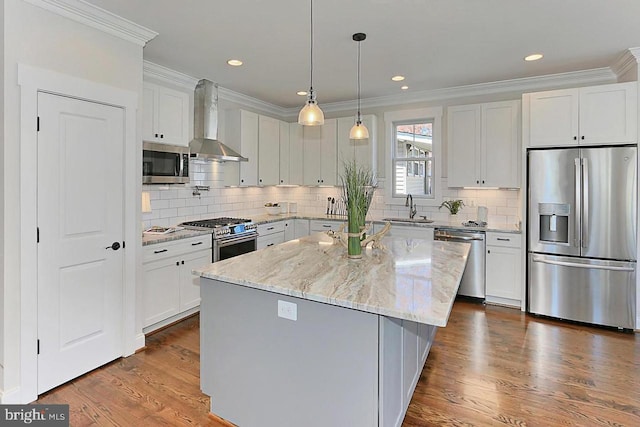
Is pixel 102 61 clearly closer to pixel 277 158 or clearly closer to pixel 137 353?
pixel 137 353

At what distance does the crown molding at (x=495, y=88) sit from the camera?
4.03 metres

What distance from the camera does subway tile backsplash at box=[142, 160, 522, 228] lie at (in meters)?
4.12

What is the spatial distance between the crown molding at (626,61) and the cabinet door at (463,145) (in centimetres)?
138

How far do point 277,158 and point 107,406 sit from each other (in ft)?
12.9

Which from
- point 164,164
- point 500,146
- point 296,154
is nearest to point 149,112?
point 164,164

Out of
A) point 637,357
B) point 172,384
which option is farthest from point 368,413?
point 637,357

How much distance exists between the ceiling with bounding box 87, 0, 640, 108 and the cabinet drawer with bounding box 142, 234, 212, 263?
1.85m

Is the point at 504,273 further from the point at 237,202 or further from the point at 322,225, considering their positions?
the point at 237,202

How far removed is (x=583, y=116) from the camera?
3635mm

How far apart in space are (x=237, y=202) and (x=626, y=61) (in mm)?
4813

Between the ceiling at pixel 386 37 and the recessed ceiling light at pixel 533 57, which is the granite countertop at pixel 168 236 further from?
the recessed ceiling light at pixel 533 57

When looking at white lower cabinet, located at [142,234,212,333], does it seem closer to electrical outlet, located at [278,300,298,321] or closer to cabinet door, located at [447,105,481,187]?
electrical outlet, located at [278,300,298,321]

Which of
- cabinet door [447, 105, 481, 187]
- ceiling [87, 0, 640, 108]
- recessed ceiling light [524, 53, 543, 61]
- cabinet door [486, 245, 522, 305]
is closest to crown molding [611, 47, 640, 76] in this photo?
ceiling [87, 0, 640, 108]

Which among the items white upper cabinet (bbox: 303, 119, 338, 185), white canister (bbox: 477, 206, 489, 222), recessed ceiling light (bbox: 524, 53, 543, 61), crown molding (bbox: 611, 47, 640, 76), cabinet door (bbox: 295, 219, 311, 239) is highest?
recessed ceiling light (bbox: 524, 53, 543, 61)
